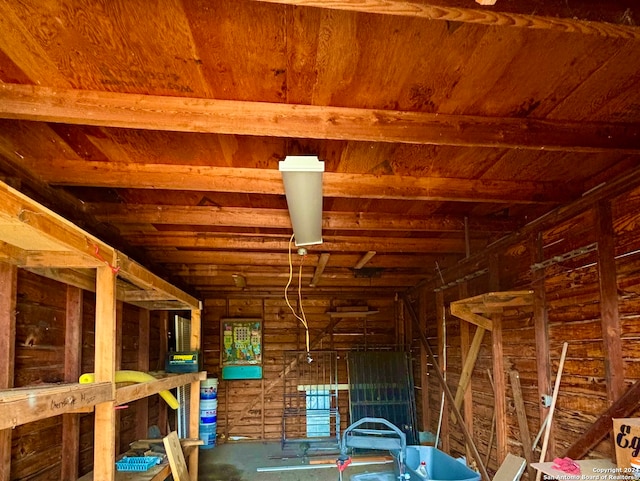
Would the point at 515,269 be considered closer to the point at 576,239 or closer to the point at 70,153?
the point at 576,239

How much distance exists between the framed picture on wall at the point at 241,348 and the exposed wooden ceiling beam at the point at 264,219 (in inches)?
170

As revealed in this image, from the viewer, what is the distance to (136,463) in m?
3.71

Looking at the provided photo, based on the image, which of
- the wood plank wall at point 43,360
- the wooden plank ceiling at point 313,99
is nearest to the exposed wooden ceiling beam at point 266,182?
the wooden plank ceiling at point 313,99

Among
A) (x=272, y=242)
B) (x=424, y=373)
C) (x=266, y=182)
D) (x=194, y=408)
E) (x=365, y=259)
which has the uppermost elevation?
(x=266, y=182)

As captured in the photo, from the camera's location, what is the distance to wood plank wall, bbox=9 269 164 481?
Answer: 2791mm

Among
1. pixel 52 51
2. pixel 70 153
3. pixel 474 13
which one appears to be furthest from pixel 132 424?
pixel 474 13

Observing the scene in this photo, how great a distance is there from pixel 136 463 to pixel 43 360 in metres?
1.17

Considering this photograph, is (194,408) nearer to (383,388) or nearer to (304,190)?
(383,388)

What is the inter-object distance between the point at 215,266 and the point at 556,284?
373cm

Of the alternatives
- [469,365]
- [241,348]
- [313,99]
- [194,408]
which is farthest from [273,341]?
[313,99]

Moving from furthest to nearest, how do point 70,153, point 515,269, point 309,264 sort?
point 309,264 → point 515,269 → point 70,153

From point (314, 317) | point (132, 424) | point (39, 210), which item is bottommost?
point (132, 424)

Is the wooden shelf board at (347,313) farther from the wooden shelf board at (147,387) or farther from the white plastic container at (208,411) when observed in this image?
the wooden shelf board at (147,387)

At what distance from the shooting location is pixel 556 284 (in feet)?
11.4
